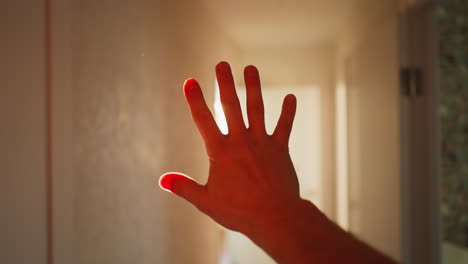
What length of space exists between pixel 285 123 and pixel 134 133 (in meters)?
0.23

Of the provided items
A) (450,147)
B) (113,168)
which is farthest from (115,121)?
(450,147)

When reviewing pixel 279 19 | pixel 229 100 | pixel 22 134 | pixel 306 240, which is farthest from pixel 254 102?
pixel 279 19

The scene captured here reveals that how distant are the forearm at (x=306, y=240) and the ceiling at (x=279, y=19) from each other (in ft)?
1.11

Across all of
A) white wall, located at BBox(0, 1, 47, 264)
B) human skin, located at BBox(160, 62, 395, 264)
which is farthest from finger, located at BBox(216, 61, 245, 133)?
white wall, located at BBox(0, 1, 47, 264)

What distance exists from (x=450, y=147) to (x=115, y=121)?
1.91 metres

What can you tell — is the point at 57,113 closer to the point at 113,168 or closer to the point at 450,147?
the point at 113,168

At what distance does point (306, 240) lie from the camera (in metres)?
0.28

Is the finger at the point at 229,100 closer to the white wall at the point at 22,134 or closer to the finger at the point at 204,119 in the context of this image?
the finger at the point at 204,119

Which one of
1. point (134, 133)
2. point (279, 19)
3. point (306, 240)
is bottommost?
point (306, 240)

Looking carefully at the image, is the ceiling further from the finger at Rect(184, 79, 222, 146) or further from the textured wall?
the finger at Rect(184, 79, 222, 146)

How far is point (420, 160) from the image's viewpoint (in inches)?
33.3

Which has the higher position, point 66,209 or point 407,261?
point 66,209

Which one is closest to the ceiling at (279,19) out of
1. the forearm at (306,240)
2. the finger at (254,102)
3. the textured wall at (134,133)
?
the textured wall at (134,133)

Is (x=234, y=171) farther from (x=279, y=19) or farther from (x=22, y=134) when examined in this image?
(x=279, y=19)
